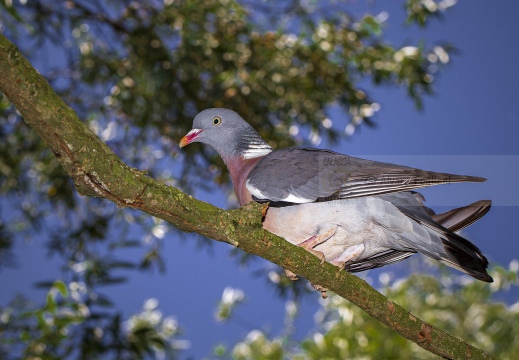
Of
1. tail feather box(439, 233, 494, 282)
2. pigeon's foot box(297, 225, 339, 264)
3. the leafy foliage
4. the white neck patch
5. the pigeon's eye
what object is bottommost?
the leafy foliage

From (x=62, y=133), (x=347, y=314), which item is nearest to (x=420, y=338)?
(x=62, y=133)

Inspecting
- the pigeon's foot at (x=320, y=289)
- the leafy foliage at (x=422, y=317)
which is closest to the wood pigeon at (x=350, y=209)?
the pigeon's foot at (x=320, y=289)

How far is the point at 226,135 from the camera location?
2523 mm

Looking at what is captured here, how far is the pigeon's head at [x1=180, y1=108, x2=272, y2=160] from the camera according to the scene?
2.47 meters

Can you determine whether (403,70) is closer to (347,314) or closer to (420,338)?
(347,314)

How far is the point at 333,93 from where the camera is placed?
4.52 m

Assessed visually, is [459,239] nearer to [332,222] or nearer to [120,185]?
[332,222]

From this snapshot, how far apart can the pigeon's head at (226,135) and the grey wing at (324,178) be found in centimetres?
21

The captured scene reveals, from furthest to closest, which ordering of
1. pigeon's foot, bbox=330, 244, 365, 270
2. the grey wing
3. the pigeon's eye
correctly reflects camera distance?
the pigeon's eye, pigeon's foot, bbox=330, 244, 365, 270, the grey wing

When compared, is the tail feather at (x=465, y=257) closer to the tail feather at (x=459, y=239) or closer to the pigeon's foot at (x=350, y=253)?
the tail feather at (x=459, y=239)

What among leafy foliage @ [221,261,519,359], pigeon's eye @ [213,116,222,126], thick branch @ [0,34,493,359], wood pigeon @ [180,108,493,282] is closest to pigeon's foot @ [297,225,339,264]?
wood pigeon @ [180,108,493,282]

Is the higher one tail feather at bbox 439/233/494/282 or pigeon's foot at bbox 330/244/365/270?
tail feather at bbox 439/233/494/282

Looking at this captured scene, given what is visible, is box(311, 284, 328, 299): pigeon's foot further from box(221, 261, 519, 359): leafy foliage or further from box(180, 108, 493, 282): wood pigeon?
box(221, 261, 519, 359): leafy foliage

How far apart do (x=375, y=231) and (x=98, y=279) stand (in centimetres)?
251
